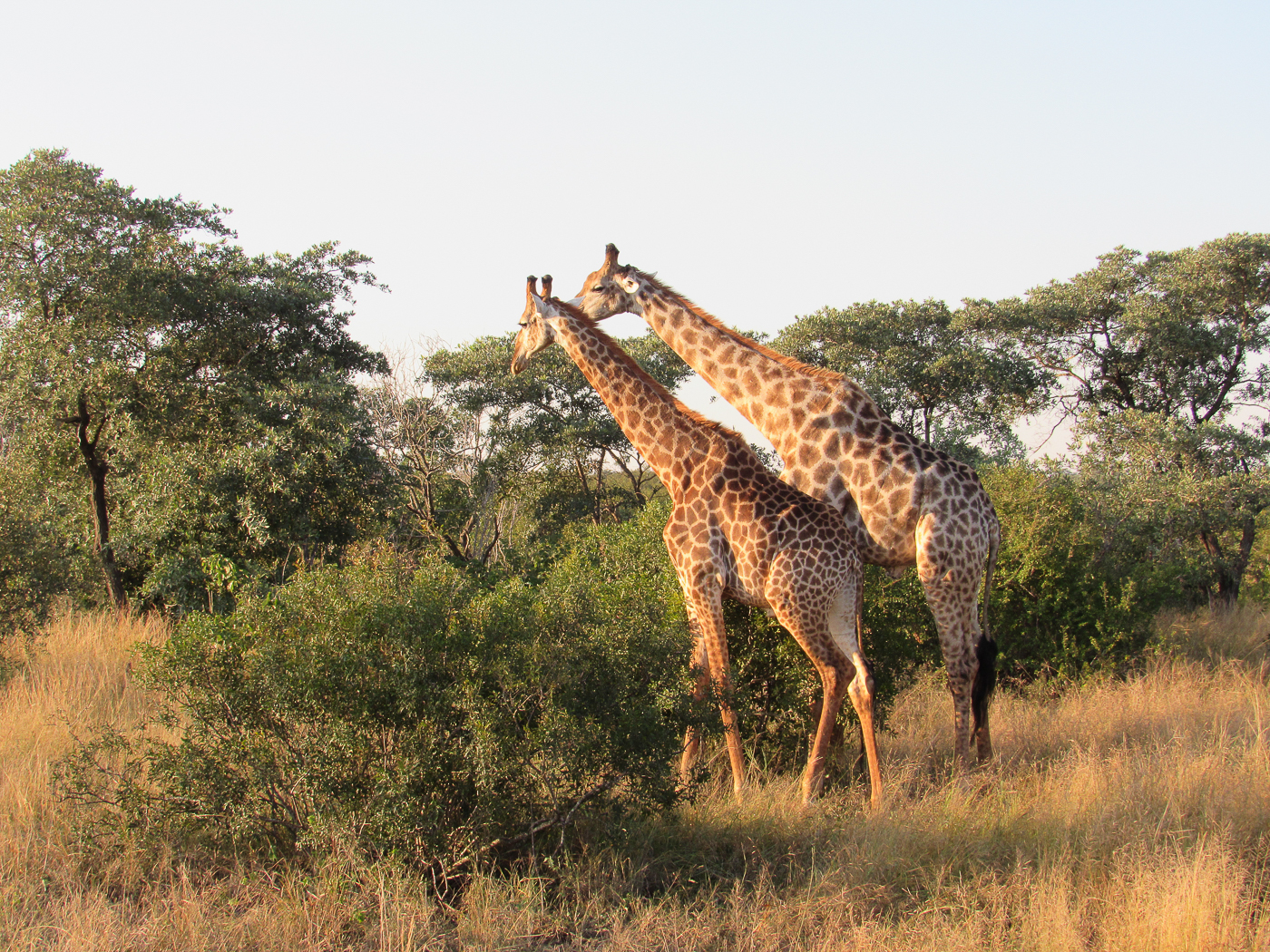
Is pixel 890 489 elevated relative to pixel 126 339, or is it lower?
lower

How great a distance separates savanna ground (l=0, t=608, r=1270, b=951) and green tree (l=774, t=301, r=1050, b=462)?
1273 centimetres

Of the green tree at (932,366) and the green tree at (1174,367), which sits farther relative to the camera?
the green tree at (932,366)

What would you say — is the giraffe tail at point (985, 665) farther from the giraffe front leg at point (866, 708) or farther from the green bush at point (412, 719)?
the green bush at point (412, 719)

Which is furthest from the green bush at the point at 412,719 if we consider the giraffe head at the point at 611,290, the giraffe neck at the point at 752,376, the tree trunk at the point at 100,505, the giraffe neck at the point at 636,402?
the tree trunk at the point at 100,505

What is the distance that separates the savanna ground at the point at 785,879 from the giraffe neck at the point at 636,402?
2.20 m

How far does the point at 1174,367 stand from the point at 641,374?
14.2 meters

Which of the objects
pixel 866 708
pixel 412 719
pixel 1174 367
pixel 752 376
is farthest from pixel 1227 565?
pixel 412 719

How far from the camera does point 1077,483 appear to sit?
1308 centimetres

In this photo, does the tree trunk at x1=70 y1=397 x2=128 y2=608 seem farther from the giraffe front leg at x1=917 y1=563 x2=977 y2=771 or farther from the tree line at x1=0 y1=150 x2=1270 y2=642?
the giraffe front leg at x1=917 y1=563 x2=977 y2=771

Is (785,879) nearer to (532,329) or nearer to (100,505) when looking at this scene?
(532,329)

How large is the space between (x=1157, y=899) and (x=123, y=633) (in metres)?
9.08

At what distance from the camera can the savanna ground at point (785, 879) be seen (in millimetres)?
4105

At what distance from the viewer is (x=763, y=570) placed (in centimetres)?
585

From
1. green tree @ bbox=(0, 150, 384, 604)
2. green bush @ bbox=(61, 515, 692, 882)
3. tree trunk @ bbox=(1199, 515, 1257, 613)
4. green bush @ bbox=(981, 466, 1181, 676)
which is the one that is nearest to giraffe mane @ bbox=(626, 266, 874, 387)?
green bush @ bbox=(61, 515, 692, 882)
